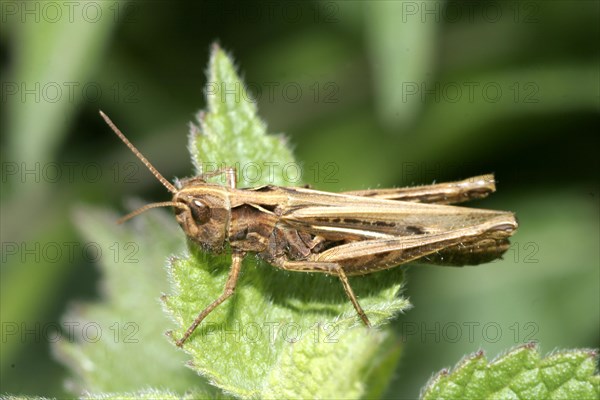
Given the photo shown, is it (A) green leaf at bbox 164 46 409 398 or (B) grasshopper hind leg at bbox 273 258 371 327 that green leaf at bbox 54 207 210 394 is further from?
(B) grasshopper hind leg at bbox 273 258 371 327

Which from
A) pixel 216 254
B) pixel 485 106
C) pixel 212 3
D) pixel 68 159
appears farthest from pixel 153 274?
pixel 485 106

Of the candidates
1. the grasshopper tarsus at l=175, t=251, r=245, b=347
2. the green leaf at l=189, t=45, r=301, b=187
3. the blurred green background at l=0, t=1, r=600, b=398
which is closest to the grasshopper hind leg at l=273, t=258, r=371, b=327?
the grasshopper tarsus at l=175, t=251, r=245, b=347

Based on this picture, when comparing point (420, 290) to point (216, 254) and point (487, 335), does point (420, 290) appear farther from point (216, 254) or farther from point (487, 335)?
point (216, 254)

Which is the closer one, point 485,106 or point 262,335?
point 262,335

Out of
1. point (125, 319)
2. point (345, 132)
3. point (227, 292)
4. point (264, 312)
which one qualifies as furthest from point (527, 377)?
point (345, 132)

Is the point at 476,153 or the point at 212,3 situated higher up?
the point at 212,3
